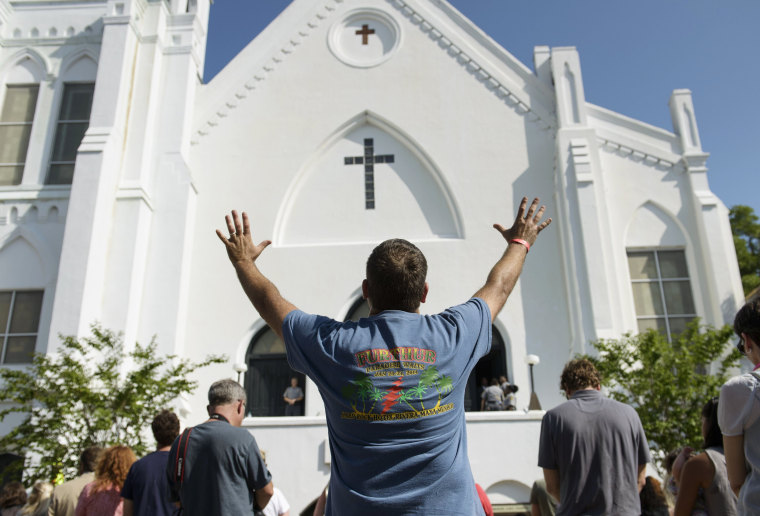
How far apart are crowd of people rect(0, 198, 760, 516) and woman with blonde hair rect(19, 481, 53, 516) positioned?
11.6 ft

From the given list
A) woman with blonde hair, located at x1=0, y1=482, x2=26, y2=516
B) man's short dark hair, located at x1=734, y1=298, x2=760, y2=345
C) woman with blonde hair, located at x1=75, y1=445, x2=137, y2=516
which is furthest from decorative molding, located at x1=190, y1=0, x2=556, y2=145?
man's short dark hair, located at x1=734, y1=298, x2=760, y2=345

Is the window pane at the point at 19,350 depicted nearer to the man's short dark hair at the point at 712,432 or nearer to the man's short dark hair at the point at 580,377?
the man's short dark hair at the point at 580,377

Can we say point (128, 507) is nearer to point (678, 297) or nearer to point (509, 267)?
point (509, 267)

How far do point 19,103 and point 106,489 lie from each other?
14164 millimetres

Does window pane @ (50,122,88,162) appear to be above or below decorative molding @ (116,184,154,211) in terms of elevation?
above

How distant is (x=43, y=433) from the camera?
10398mm

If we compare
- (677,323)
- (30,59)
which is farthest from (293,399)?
(30,59)

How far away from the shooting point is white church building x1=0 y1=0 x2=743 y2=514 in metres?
14.1

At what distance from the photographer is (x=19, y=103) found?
16125 millimetres

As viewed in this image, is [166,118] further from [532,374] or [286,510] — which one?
[286,510]

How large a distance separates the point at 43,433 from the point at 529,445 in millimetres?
7558

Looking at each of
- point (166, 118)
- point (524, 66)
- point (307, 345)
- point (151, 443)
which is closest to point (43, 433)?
point (151, 443)

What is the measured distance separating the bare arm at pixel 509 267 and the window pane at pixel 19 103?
630 inches

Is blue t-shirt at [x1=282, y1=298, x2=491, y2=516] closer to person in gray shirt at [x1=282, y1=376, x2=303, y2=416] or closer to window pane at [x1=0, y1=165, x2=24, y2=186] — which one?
person in gray shirt at [x1=282, y1=376, x2=303, y2=416]
